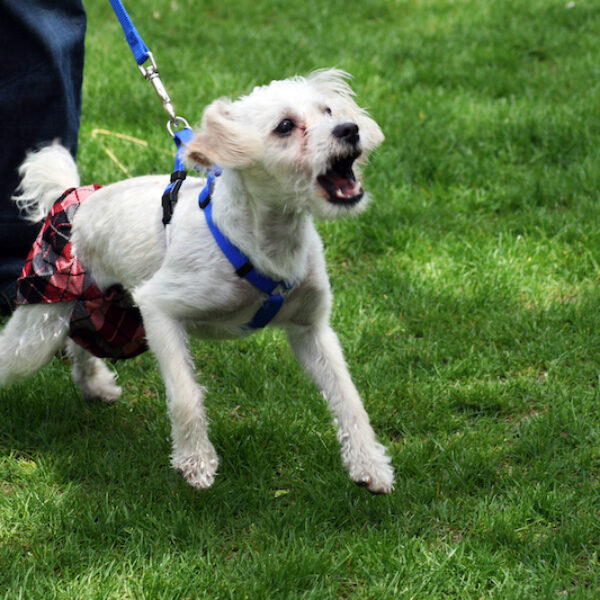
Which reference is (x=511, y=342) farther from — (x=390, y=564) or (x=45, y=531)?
(x=45, y=531)

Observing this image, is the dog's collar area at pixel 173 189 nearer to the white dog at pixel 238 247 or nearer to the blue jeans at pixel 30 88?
the white dog at pixel 238 247

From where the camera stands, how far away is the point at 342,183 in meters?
2.95

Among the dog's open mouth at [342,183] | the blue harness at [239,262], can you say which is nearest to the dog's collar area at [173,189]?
the blue harness at [239,262]

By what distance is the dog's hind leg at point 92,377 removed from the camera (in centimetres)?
398

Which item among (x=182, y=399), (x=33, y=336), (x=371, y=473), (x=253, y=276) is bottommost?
(x=33, y=336)

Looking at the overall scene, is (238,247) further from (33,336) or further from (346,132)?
(33,336)

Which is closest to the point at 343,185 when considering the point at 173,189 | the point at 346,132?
the point at 346,132

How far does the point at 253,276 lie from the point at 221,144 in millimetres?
495

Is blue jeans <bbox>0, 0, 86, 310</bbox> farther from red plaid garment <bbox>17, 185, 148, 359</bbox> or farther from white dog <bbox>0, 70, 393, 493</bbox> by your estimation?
white dog <bbox>0, 70, 393, 493</bbox>

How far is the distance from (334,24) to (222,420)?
6158mm

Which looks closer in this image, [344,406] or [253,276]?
[253,276]

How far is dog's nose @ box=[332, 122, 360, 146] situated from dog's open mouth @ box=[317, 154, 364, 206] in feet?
0.26

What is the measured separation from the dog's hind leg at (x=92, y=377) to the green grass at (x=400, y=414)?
7cm

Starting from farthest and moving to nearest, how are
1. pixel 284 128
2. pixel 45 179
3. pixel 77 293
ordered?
pixel 45 179 → pixel 77 293 → pixel 284 128
